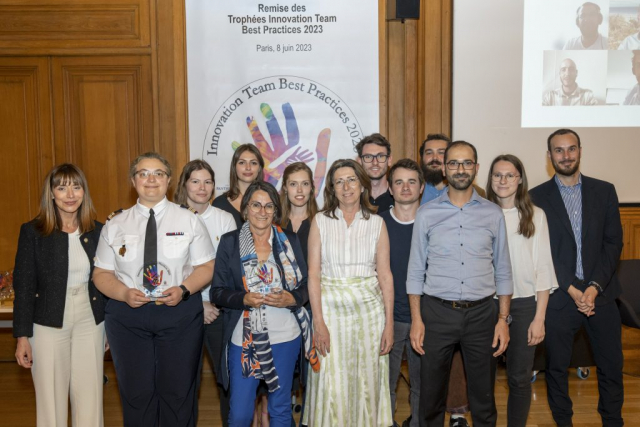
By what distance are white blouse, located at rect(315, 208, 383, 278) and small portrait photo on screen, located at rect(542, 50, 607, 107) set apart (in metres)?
2.62

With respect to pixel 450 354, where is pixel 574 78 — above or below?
Answer: above

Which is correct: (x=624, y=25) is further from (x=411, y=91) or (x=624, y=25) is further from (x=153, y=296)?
(x=153, y=296)

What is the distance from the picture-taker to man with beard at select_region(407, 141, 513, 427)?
2.82 metres

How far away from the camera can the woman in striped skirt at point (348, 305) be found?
2.90m

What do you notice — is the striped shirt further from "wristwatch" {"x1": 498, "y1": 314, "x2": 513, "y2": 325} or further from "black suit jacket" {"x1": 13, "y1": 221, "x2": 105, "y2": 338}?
"black suit jacket" {"x1": 13, "y1": 221, "x2": 105, "y2": 338}

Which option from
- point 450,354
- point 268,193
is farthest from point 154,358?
point 450,354

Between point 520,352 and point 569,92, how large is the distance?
2.62 m

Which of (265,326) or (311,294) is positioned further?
(311,294)

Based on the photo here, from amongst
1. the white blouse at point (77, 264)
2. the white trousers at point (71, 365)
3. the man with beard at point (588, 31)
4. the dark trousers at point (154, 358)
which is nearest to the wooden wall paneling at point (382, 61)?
the man with beard at point (588, 31)

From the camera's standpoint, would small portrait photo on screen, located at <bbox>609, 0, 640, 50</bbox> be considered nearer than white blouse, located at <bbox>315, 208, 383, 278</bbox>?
No

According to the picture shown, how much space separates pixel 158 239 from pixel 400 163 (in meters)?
1.31

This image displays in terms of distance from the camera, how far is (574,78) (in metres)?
4.74

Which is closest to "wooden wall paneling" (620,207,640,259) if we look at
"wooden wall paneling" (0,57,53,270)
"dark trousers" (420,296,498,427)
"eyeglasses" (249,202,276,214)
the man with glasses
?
the man with glasses

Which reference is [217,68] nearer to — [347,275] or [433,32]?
[433,32]
